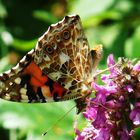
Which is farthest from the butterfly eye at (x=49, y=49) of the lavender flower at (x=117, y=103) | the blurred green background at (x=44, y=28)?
the blurred green background at (x=44, y=28)

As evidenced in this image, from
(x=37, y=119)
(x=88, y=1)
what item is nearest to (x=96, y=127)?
(x=37, y=119)

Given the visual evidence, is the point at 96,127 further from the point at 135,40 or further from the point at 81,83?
the point at 135,40

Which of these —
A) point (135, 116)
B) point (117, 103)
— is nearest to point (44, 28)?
point (117, 103)

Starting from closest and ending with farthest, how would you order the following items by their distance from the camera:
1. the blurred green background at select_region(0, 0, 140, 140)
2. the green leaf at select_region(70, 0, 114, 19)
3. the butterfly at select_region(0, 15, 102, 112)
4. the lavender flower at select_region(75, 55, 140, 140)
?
the lavender flower at select_region(75, 55, 140, 140)
the butterfly at select_region(0, 15, 102, 112)
the blurred green background at select_region(0, 0, 140, 140)
the green leaf at select_region(70, 0, 114, 19)

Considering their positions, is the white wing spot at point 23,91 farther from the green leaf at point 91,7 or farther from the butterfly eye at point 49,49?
the green leaf at point 91,7

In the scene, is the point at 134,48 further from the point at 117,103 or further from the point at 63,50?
the point at 117,103

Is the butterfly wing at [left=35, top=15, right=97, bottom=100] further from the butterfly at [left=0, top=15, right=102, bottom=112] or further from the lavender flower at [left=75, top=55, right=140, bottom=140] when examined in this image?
the lavender flower at [left=75, top=55, right=140, bottom=140]

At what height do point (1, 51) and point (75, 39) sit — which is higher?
point (1, 51)

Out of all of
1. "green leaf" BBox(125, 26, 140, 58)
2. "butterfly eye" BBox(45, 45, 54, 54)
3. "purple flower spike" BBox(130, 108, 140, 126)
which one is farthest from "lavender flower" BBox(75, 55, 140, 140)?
"green leaf" BBox(125, 26, 140, 58)
